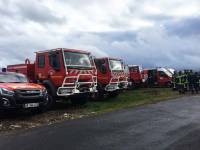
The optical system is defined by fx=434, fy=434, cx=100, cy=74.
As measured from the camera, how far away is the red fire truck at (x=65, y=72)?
→ 1834cm

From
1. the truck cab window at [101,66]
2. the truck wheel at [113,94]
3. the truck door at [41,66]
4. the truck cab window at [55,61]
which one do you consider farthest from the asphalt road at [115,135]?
the truck wheel at [113,94]

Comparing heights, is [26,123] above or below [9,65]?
Answer: below

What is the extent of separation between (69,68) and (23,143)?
28.6 ft

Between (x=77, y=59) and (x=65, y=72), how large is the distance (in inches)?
46.5

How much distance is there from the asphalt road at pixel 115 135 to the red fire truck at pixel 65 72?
3.90 metres

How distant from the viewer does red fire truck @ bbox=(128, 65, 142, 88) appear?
3903cm

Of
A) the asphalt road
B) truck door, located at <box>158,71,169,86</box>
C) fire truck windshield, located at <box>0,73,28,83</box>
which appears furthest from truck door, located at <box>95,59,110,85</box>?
truck door, located at <box>158,71,169,86</box>

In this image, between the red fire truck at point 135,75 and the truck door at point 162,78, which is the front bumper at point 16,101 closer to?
the red fire truck at point 135,75

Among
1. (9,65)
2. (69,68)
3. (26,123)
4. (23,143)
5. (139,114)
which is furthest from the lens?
(9,65)

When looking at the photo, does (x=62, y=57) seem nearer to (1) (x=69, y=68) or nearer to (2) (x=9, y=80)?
(1) (x=69, y=68)

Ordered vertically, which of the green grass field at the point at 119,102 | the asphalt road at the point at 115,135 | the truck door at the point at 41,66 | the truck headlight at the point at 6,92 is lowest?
the asphalt road at the point at 115,135

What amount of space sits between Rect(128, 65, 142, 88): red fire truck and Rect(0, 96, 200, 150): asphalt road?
79.5 ft

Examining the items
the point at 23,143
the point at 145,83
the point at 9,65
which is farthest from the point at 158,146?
the point at 145,83

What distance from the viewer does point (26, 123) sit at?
14078mm
